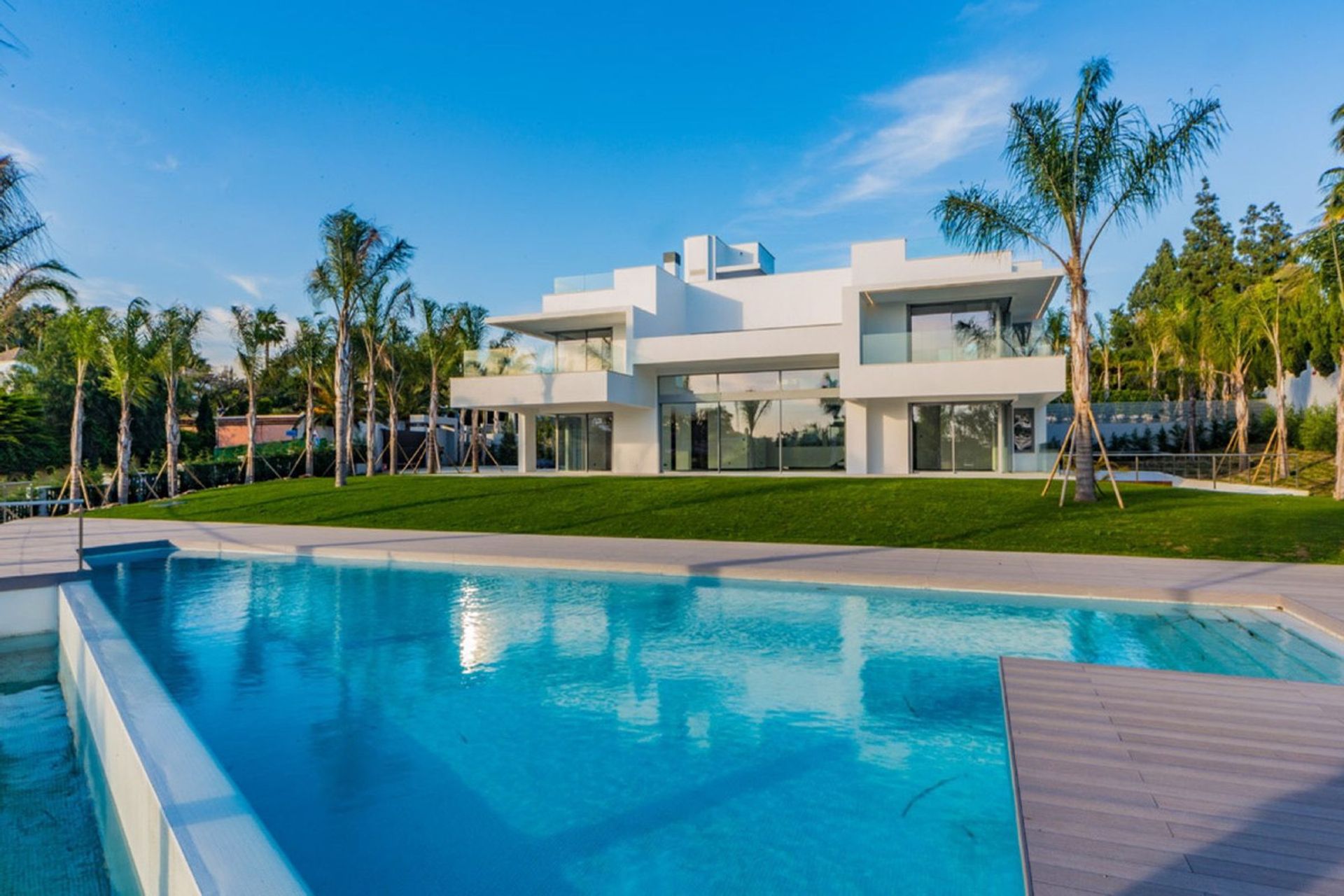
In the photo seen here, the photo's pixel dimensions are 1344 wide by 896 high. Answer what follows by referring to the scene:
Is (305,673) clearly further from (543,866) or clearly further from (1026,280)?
(1026,280)

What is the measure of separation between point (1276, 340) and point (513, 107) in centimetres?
2430

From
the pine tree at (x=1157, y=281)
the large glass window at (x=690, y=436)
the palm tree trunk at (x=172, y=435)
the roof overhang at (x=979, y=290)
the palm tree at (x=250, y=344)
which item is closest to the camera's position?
the roof overhang at (x=979, y=290)

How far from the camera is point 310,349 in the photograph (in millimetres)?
29344

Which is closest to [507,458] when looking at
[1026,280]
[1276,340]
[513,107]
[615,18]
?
[513,107]

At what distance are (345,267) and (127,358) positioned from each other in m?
7.48

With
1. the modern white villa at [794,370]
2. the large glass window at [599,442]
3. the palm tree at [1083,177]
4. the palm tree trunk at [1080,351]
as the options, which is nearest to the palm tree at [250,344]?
the modern white villa at [794,370]

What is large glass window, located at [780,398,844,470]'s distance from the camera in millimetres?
22219

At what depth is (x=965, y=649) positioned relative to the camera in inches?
265

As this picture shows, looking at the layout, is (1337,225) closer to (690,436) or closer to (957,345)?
(957,345)

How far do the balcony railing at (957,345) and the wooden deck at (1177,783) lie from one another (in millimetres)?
15213

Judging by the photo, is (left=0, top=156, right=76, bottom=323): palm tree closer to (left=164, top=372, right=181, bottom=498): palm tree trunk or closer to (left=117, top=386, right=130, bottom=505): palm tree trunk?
(left=117, top=386, right=130, bottom=505): palm tree trunk

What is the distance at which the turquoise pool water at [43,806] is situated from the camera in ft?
11.9

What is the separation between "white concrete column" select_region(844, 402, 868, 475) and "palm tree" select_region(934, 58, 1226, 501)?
24.9 ft

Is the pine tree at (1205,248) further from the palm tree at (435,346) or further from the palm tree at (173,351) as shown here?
the palm tree at (173,351)
